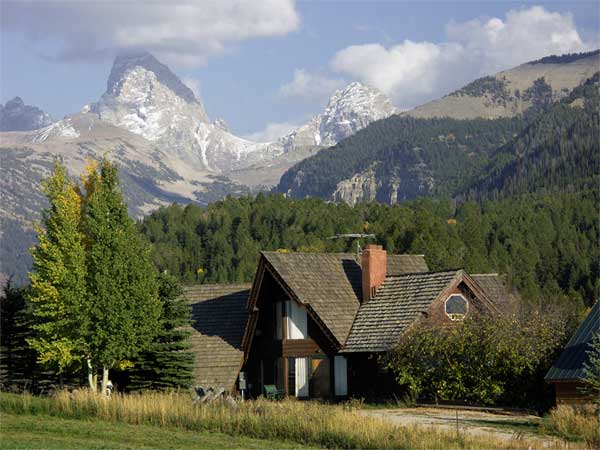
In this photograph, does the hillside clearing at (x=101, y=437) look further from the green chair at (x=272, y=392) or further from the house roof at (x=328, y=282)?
the house roof at (x=328, y=282)

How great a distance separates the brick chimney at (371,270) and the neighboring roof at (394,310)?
72 cm

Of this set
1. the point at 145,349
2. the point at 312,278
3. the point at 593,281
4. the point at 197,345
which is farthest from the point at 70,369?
the point at 593,281

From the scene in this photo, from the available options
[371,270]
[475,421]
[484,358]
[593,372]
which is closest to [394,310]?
[371,270]

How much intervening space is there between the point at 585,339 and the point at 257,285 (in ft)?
58.9

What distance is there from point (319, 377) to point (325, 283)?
4.36m

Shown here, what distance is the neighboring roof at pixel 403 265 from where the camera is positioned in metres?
52.8

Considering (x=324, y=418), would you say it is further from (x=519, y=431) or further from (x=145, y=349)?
(x=145, y=349)

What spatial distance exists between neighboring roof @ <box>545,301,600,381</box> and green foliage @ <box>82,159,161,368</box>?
15.7 m

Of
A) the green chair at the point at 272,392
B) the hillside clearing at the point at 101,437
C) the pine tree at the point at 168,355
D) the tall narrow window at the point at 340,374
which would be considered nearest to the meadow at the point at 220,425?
the hillside clearing at the point at 101,437

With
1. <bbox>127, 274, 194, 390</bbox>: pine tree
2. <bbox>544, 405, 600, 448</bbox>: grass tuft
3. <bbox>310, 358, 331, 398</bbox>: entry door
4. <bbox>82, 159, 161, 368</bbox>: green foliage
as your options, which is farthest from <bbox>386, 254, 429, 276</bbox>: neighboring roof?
→ <bbox>544, 405, 600, 448</bbox>: grass tuft

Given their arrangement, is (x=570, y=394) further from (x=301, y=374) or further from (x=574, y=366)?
(x=301, y=374)

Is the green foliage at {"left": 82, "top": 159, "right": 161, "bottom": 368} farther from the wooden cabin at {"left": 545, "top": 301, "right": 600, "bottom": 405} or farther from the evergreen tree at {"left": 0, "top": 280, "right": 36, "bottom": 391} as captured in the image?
the wooden cabin at {"left": 545, "top": 301, "right": 600, "bottom": 405}

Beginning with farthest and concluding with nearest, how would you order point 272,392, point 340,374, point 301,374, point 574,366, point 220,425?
point 301,374
point 340,374
point 272,392
point 574,366
point 220,425

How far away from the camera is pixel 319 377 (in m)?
49.1
